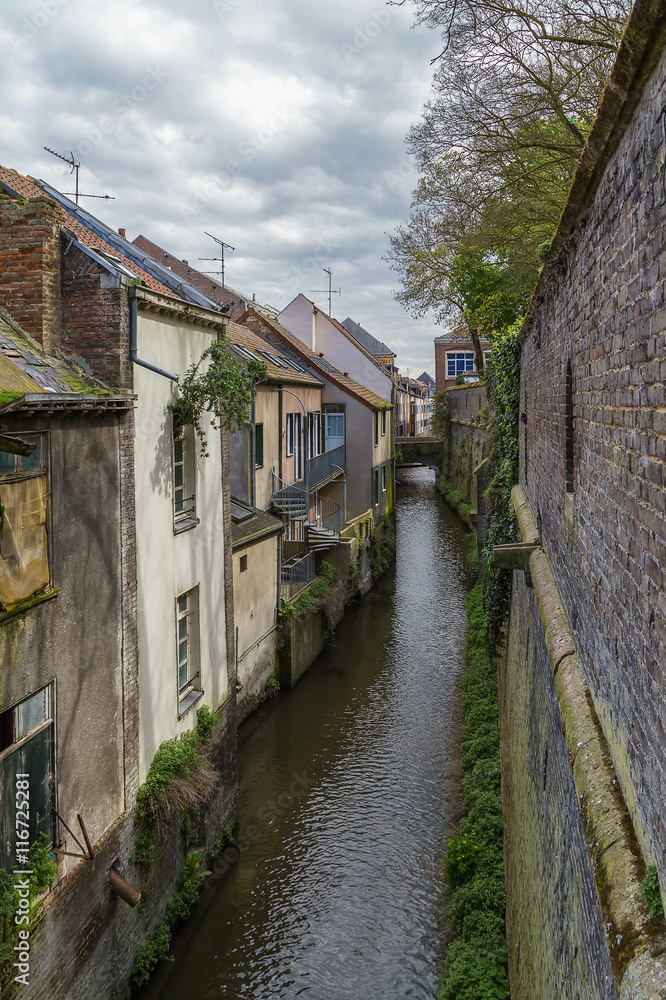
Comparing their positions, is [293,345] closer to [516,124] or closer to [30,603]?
[516,124]

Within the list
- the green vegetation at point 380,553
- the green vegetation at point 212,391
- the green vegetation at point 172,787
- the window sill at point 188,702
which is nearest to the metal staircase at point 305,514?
the green vegetation at point 380,553

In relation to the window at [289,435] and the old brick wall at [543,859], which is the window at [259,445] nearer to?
the window at [289,435]

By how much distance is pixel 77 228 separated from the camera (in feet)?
32.8

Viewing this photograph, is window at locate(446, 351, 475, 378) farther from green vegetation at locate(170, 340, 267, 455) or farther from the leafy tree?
green vegetation at locate(170, 340, 267, 455)

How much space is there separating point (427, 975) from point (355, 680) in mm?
8921

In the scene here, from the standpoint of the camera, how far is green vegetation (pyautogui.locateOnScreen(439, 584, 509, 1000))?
7.90m

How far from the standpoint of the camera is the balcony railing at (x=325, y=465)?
73.7 ft

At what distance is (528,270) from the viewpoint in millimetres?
15141

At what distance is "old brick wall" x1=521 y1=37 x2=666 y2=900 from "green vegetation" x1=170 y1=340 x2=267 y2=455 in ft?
17.9

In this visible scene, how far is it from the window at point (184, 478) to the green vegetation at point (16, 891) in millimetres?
4272

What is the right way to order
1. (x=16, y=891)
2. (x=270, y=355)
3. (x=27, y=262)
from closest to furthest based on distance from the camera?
1. (x=16, y=891)
2. (x=27, y=262)
3. (x=270, y=355)

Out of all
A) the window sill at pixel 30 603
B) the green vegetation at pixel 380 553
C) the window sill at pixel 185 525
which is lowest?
the green vegetation at pixel 380 553

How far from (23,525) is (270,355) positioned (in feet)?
56.9

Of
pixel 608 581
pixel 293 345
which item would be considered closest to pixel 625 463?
pixel 608 581
